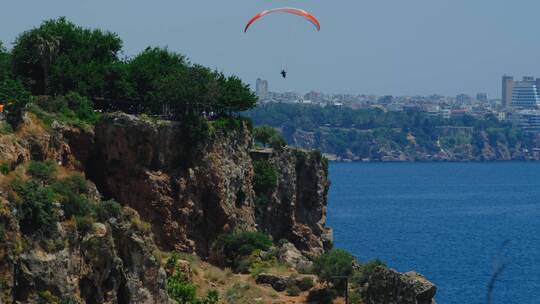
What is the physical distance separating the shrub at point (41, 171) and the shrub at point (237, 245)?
14.7 meters

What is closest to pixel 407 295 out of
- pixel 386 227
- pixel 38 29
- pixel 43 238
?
pixel 43 238

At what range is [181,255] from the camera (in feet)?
199

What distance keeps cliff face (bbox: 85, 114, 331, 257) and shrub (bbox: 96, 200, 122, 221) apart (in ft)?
36.3

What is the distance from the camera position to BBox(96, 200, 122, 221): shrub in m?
48.4

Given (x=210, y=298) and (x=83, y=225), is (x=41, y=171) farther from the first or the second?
(x=210, y=298)

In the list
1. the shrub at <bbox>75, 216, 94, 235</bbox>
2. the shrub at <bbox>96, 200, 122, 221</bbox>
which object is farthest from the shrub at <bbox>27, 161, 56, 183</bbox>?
the shrub at <bbox>75, 216, 94, 235</bbox>

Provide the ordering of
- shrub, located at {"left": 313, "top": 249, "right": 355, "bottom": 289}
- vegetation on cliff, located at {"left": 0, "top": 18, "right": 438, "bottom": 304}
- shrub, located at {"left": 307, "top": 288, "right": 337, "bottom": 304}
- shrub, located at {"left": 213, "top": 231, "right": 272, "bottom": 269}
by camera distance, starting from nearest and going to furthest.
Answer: vegetation on cliff, located at {"left": 0, "top": 18, "right": 438, "bottom": 304}, shrub, located at {"left": 307, "top": 288, "right": 337, "bottom": 304}, shrub, located at {"left": 313, "top": 249, "right": 355, "bottom": 289}, shrub, located at {"left": 213, "top": 231, "right": 272, "bottom": 269}

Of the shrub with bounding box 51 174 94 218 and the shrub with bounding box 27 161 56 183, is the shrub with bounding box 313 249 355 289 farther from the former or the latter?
the shrub with bounding box 27 161 56 183

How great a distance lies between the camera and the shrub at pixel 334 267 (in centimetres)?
5891

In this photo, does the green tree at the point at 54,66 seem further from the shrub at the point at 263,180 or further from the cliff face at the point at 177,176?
the shrub at the point at 263,180

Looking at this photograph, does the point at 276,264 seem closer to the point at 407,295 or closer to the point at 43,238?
the point at 407,295

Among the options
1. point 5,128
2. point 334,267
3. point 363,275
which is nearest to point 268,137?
point 334,267

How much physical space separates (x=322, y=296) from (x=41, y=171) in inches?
566

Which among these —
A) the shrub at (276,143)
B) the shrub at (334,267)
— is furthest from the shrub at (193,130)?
the shrub at (276,143)
